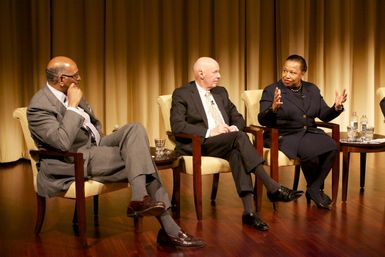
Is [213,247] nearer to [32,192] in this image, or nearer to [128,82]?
[32,192]

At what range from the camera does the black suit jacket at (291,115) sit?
487 centimetres

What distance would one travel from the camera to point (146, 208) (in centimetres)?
382

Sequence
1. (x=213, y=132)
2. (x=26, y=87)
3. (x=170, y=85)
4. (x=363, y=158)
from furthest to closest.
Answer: (x=170, y=85) < (x=26, y=87) < (x=363, y=158) < (x=213, y=132)

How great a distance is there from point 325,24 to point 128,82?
2334 millimetres

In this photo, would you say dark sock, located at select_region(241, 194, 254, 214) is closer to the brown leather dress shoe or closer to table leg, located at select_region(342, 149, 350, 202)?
the brown leather dress shoe

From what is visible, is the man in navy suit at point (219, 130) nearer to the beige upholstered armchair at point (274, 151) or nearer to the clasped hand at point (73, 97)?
the beige upholstered armchair at point (274, 151)

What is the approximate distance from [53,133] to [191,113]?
4.00ft

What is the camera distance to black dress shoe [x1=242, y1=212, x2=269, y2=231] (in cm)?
432

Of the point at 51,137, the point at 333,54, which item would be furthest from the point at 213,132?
the point at 333,54

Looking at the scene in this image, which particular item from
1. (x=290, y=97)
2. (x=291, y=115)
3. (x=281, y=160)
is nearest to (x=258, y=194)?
(x=281, y=160)

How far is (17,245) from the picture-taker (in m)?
4.05

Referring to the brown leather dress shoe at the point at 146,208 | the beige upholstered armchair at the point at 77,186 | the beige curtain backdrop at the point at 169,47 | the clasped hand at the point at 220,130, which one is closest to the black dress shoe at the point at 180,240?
the brown leather dress shoe at the point at 146,208

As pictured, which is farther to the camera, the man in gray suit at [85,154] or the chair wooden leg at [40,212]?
the chair wooden leg at [40,212]

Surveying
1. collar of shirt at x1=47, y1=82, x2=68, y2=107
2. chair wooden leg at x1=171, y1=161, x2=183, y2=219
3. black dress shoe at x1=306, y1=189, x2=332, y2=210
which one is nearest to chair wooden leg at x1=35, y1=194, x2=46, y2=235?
collar of shirt at x1=47, y1=82, x2=68, y2=107
